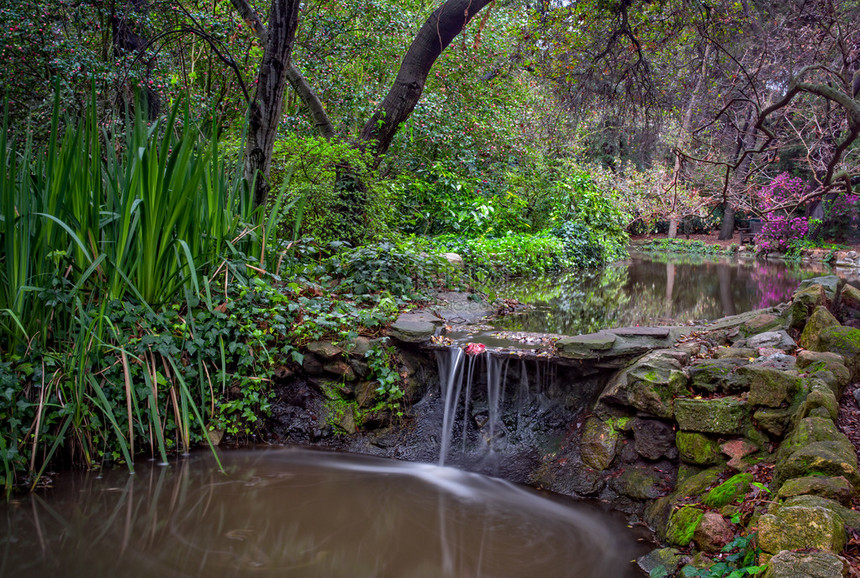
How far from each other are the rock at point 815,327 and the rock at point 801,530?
2169 millimetres

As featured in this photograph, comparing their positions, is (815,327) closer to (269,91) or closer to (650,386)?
(650,386)

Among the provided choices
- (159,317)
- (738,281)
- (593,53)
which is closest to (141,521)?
(159,317)

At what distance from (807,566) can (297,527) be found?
218cm

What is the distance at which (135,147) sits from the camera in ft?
10.9

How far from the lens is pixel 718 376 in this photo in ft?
10.6

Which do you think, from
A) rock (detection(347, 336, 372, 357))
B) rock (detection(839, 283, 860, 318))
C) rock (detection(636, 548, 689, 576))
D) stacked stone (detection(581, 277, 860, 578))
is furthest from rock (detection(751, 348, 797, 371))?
rock (detection(347, 336, 372, 357))

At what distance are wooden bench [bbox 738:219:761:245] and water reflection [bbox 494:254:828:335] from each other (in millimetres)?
8287

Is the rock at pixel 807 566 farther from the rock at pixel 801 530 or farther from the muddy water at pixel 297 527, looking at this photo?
the muddy water at pixel 297 527

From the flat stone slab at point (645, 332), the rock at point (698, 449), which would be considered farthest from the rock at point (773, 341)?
the rock at point (698, 449)

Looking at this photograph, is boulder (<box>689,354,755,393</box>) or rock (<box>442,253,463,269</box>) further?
rock (<box>442,253,463,269</box>)

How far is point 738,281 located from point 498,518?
1033 centimetres

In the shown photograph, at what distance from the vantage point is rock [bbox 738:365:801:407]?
2.92 m

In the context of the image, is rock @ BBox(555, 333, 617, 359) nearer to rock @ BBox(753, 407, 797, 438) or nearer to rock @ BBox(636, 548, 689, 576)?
rock @ BBox(753, 407, 797, 438)

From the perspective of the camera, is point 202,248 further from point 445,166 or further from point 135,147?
point 445,166
